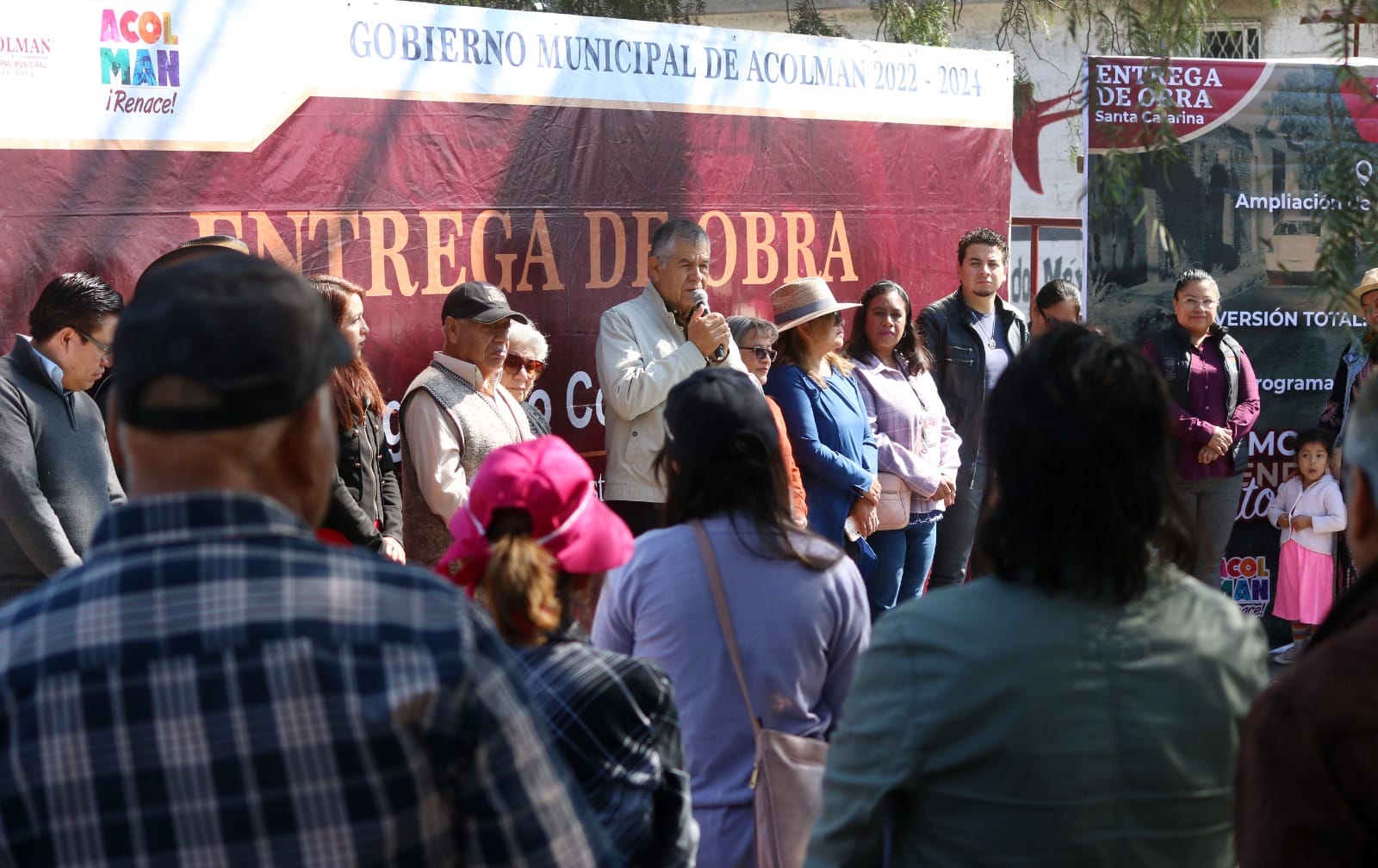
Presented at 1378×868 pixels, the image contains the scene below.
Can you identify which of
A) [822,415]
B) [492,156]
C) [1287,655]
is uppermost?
[492,156]

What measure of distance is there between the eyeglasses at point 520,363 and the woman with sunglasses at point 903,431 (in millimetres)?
1753

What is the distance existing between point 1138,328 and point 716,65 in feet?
9.78

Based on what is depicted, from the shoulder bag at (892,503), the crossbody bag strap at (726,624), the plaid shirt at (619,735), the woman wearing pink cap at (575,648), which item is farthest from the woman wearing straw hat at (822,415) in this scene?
the plaid shirt at (619,735)

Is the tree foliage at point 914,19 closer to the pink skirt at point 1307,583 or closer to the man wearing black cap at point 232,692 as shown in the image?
the pink skirt at point 1307,583

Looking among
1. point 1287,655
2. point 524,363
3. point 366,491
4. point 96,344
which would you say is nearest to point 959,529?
point 1287,655

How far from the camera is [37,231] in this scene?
4578 millimetres

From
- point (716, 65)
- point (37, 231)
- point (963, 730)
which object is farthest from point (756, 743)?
point (716, 65)

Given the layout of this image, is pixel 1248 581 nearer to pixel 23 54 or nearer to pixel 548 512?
pixel 548 512

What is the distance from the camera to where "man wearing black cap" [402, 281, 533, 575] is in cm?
494

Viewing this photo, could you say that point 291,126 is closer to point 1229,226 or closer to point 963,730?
point 963,730

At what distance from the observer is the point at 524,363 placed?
18.1 ft

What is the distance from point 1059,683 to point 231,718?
46.6 inches

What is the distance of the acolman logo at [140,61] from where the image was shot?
4684 millimetres

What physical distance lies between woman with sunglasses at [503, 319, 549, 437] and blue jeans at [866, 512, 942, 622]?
1832mm
